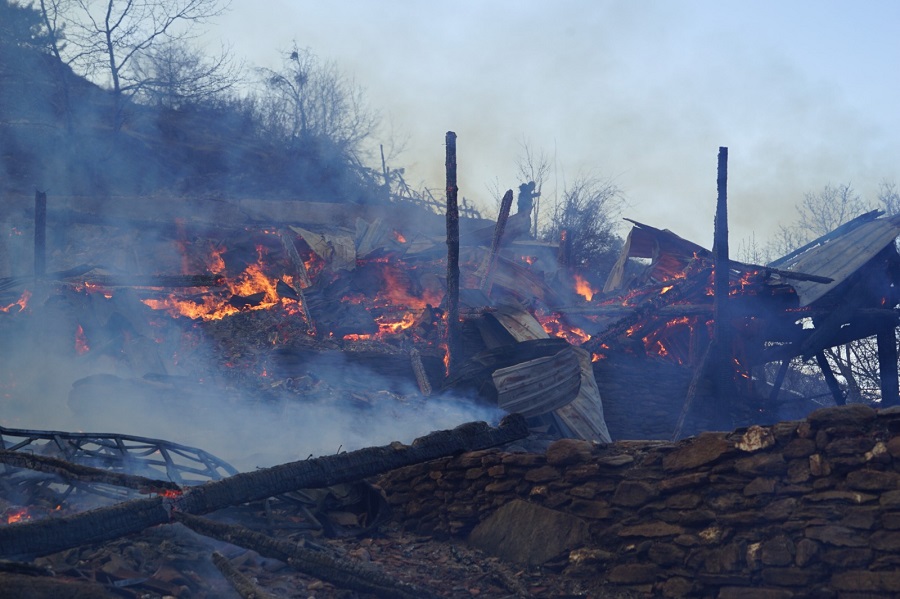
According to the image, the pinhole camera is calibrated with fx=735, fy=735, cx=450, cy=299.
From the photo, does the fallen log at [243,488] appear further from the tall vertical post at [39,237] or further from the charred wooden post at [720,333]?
the tall vertical post at [39,237]

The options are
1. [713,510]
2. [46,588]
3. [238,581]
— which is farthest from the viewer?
[713,510]

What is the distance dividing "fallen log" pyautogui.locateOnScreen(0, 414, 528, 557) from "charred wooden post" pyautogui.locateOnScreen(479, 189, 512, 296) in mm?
9698

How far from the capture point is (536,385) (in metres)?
11.9

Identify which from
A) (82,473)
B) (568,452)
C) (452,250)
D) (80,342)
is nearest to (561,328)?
(452,250)

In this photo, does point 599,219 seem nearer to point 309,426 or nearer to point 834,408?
point 309,426

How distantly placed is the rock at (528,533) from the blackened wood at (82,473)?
10.3 ft

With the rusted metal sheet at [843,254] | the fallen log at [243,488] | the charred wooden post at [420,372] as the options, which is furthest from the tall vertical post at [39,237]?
the rusted metal sheet at [843,254]

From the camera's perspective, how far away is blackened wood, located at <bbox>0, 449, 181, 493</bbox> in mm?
6809

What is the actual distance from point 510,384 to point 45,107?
1994 centimetres

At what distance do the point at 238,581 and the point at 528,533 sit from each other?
2.93 meters

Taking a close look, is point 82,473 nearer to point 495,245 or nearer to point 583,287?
point 495,245

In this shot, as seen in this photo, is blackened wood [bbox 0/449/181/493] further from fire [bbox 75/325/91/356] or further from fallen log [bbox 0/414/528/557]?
fire [bbox 75/325/91/356]

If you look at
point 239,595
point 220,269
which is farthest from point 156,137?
point 239,595

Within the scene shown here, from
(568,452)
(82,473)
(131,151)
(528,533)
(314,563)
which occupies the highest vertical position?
(131,151)
